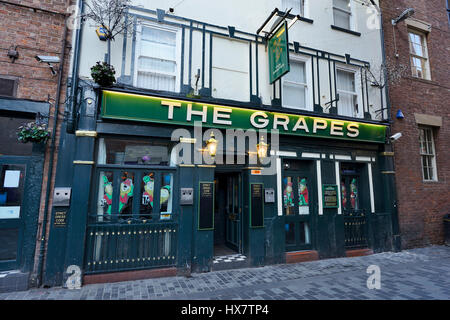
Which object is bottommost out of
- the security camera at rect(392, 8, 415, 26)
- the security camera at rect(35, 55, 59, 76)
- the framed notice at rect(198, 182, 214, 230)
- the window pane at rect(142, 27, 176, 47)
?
the framed notice at rect(198, 182, 214, 230)

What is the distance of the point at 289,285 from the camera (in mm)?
4711

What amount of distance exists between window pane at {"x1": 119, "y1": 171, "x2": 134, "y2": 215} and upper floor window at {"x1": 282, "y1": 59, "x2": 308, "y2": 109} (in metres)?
4.69

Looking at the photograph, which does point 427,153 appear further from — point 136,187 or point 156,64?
point 136,187

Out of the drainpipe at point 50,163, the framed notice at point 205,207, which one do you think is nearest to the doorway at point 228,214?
the framed notice at point 205,207

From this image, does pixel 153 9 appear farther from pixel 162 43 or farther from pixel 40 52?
pixel 40 52

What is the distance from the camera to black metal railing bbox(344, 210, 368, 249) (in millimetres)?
6934

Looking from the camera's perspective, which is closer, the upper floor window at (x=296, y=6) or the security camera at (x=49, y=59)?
the security camera at (x=49, y=59)

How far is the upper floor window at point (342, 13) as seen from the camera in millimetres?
7977

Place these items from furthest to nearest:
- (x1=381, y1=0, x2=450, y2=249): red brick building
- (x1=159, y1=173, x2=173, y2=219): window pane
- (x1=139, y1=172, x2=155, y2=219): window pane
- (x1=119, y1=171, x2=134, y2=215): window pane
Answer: (x1=381, y1=0, x2=450, y2=249): red brick building → (x1=159, y1=173, x2=173, y2=219): window pane → (x1=139, y1=172, x2=155, y2=219): window pane → (x1=119, y1=171, x2=134, y2=215): window pane

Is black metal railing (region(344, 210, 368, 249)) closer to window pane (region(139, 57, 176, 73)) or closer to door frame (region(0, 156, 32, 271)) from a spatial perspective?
window pane (region(139, 57, 176, 73))

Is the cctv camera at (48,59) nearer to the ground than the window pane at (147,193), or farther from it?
farther from it

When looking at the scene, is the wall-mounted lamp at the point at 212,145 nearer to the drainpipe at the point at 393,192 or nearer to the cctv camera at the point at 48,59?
the cctv camera at the point at 48,59

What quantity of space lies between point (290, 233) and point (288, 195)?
1.06 metres

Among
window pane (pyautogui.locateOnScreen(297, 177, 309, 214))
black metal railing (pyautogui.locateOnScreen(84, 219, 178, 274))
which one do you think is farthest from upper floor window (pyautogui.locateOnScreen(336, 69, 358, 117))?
black metal railing (pyautogui.locateOnScreen(84, 219, 178, 274))
